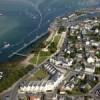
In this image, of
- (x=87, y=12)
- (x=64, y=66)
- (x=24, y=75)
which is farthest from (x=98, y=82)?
(x=87, y=12)

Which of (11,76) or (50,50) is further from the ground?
(50,50)

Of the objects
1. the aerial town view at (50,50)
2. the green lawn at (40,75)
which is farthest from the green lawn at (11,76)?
the green lawn at (40,75)

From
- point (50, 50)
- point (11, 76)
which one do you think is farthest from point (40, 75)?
point (50, 50)

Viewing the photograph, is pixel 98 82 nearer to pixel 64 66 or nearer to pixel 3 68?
pixel 64 66

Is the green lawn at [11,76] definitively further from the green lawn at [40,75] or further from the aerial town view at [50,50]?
the green lawn at [40,75]

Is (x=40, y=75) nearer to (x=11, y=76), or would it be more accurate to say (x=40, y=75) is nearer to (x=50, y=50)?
(x=11, y=76)

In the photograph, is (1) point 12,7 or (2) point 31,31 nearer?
(2) point 31,31

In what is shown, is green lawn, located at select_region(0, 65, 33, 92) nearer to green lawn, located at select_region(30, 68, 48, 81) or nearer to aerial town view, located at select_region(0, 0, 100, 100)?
aerial town view, located at select_region(0, 0, 100, 100)
